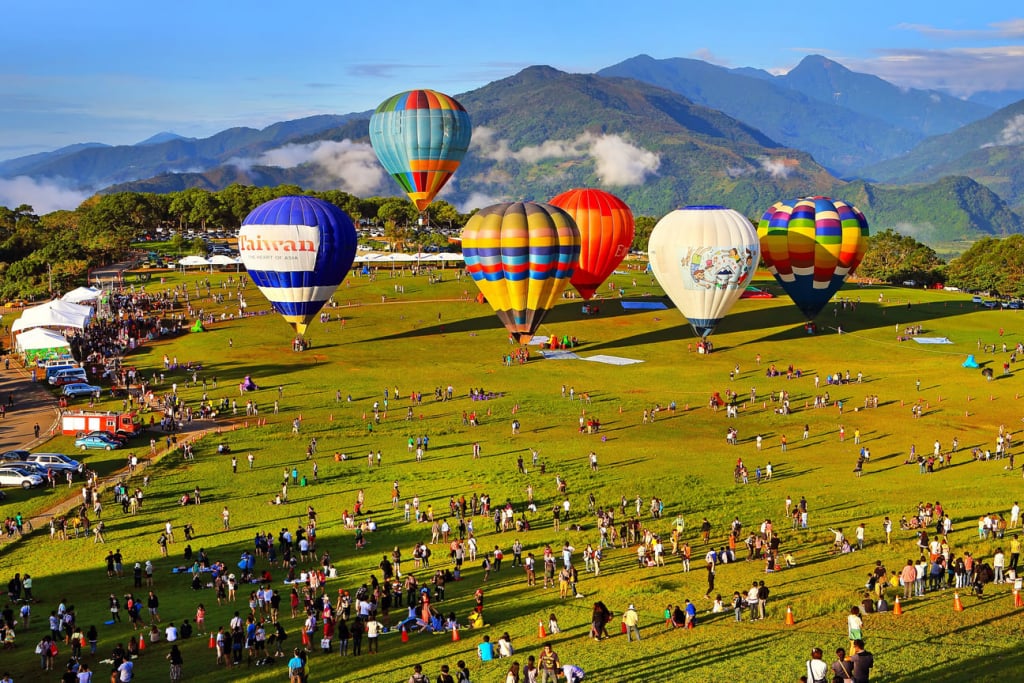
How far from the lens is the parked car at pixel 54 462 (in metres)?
51.9

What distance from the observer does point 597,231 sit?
9625 centimetres

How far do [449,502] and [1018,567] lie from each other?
2375 cm

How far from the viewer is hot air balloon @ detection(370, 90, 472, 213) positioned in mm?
110625

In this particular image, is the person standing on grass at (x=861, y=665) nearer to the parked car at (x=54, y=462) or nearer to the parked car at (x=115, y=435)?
the parked car at (x=54, y=462)

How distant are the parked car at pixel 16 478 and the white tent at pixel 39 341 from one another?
91.8 feet

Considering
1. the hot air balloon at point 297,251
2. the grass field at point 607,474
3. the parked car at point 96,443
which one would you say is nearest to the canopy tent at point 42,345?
the grass field at point 607,474

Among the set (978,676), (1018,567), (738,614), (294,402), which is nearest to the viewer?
(978,676)

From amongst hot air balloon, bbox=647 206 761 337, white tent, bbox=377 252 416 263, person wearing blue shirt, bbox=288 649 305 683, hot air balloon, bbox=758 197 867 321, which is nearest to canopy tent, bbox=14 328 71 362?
hot air balloon, bbox=647 206 761 337

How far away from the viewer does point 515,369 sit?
78.9 meters

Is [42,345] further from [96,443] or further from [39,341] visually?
[96,443]

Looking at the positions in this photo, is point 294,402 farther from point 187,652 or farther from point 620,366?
point 187,652

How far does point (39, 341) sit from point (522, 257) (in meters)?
37.4

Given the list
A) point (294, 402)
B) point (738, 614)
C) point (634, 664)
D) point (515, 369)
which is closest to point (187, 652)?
point (634, 664)

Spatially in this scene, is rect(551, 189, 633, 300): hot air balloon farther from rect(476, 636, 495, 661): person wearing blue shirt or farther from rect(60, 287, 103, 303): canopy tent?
rect(476, 636, 495, 661): person wearing blue shirt
